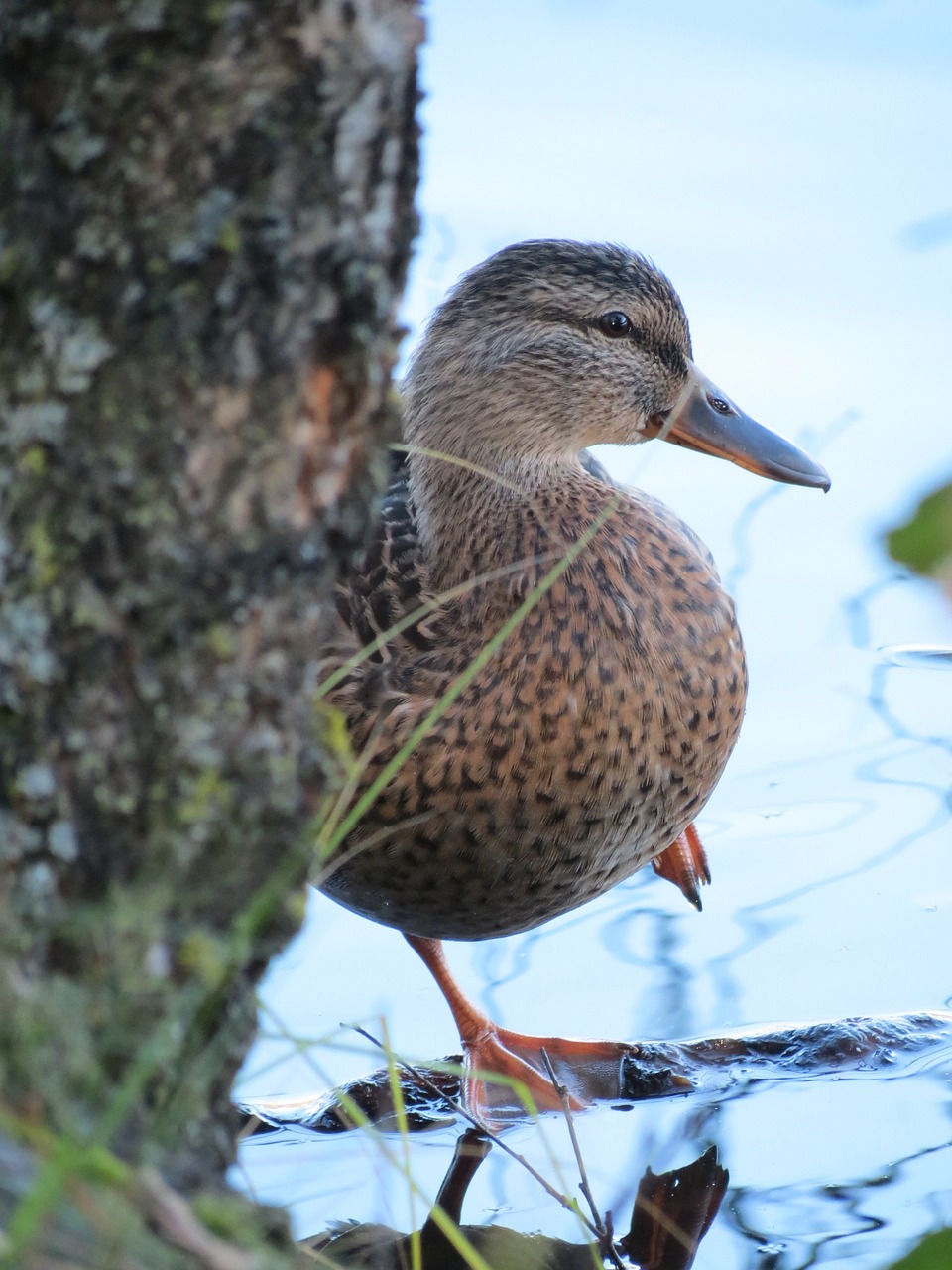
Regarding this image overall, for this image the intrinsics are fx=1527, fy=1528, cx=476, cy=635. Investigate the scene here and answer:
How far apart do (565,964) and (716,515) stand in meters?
1.54

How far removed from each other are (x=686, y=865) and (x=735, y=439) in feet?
2.62

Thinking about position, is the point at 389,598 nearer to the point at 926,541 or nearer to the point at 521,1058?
the point at 521,1058

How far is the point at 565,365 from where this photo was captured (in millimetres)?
2713

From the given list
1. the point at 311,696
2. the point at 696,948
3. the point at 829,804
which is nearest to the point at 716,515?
the point at 829,804

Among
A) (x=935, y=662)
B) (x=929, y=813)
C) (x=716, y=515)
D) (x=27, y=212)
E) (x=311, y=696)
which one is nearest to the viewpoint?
(x=27, y=212)

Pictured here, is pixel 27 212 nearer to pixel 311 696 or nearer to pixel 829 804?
pixel 311 696

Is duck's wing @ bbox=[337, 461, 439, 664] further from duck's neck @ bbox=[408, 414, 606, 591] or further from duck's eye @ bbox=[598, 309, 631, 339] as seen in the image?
duck's eye @ bbox=[598, 309, 631, 339]

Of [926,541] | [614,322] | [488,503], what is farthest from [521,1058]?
[926,541]

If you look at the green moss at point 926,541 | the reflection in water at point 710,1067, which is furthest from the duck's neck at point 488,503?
the green moss at point 926,541

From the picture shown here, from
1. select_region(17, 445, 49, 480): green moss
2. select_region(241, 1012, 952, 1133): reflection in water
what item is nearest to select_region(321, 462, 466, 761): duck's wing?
select_region(241, 1012, 952, 1133): reflection in water

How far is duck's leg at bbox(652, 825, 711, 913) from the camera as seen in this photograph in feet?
9.34

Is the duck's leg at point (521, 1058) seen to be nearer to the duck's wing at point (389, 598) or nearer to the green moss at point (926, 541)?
the duck's wing at point (389, 598)

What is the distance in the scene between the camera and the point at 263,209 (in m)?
1.13

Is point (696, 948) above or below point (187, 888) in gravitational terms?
below
